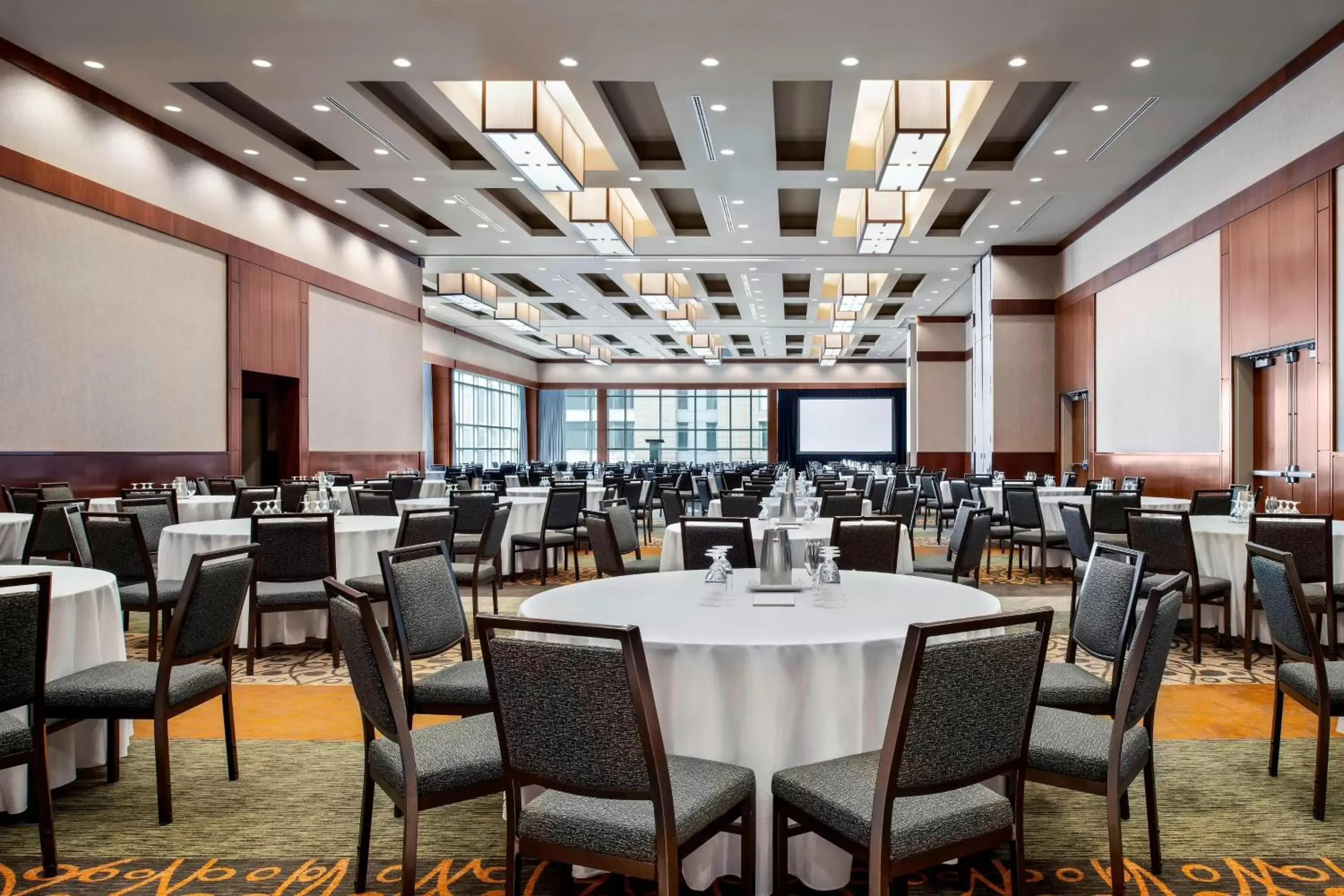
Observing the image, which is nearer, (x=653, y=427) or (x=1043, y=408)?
(x=1043, y=408)

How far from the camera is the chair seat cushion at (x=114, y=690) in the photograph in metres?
2.74

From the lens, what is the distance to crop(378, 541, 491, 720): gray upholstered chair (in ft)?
8.91

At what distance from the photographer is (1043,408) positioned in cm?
1442

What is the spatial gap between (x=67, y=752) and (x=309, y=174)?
915 centimetres

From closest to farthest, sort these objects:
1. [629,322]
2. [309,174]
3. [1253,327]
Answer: [1253,327] → [309,174] → [629,322]

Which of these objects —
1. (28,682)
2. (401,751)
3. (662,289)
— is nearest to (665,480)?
(662,289)

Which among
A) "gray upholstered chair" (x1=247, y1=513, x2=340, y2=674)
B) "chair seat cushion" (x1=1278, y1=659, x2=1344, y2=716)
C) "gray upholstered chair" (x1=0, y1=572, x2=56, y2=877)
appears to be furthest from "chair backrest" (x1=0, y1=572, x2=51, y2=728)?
"chair seat cushion" (x1=1278, y1=659, x2=1344, y2=716)

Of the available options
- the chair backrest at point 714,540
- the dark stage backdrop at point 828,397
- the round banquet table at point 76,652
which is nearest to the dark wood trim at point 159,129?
the round banquet table at point 76,652

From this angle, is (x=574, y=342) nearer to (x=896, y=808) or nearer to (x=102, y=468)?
(x=102, y=468)

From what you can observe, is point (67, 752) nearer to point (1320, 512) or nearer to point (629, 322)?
point (1320, 512)

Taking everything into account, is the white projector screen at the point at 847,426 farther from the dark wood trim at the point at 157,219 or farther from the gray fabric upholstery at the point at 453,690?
the gray fabric upholstery at the point at 453,690

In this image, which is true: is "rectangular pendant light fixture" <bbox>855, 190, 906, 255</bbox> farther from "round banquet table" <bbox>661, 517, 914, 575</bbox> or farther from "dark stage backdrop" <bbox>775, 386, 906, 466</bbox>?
"dark stage backdrop" <bbox>775, 386, 906, 466</bbox>

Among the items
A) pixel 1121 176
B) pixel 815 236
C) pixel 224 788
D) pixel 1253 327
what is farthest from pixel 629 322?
pixel 224 788

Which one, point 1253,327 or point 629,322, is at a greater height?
point 629,322
